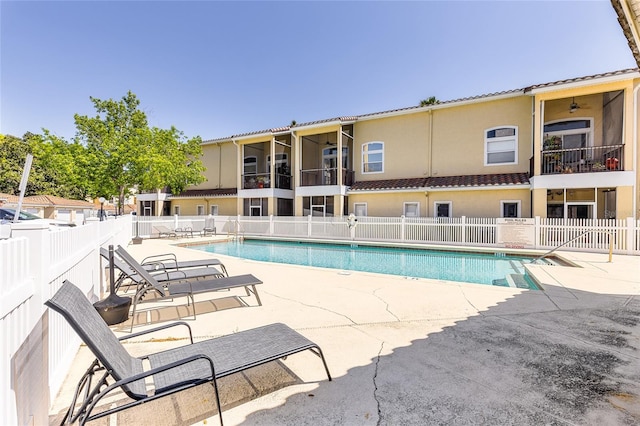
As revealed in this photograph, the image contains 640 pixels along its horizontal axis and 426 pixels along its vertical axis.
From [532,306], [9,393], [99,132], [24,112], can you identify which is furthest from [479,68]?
[24,112]

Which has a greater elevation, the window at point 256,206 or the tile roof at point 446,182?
the tile roof at point 446,182

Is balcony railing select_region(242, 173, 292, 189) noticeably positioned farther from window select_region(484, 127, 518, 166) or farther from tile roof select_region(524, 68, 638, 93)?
tile roof select_region(524, 68, 638, 93)

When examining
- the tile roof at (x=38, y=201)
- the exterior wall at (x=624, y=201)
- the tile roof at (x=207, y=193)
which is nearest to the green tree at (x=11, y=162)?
the tile roof at (x=38, y=201)

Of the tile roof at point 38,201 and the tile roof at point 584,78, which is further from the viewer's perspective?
the tile roof at point 38,201

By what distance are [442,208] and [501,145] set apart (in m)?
4.48

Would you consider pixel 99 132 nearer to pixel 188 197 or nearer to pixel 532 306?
pixel 188 197

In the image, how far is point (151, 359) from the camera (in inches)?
110

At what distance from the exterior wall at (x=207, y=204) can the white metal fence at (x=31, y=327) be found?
72.3 ft

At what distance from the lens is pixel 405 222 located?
54.3 feet

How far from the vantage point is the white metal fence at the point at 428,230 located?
490 inches

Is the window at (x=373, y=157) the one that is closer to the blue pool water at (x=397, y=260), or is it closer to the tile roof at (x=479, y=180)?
the tile roof at (x=479, y=180)

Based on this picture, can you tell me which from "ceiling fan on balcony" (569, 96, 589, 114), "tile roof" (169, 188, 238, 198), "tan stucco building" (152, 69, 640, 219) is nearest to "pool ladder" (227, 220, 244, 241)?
"tan stucco building" (152, 69, 640, 219)

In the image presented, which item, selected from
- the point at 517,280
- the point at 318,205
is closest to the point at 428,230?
the point at 517,280

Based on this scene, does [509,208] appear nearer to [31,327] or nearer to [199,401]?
[199,401]
